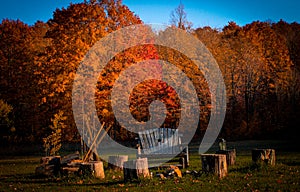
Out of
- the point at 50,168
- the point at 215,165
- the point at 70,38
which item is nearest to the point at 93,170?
the point at 50,168

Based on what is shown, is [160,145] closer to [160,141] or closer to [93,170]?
[160,141]

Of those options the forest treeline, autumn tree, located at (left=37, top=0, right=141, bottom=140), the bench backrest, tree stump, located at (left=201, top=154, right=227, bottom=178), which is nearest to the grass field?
tree stump, located at (left=201, top=154, right=227, bottom=178)

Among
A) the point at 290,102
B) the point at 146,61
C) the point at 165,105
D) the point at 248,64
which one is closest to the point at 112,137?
the point at 165,105

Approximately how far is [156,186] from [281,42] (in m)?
25.3

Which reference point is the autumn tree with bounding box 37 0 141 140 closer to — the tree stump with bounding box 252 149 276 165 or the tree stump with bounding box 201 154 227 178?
the tree stump with bounding box 201 154 227 178

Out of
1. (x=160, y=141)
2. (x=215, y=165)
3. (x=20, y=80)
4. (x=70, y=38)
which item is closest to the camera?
(x=215, y=165)

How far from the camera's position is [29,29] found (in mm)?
30266

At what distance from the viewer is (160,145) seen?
12.5 m

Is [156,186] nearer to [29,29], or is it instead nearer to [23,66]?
[23,66]

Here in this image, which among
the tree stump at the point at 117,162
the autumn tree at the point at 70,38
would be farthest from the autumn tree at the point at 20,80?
the tree stump at the point at 117,162

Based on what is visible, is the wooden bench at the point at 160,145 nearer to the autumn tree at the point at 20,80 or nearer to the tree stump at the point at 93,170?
the tree stump at the point at 93,170

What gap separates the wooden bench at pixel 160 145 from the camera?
12008mm

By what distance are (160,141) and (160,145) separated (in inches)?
6.7

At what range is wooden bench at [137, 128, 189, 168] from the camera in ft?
39.4
